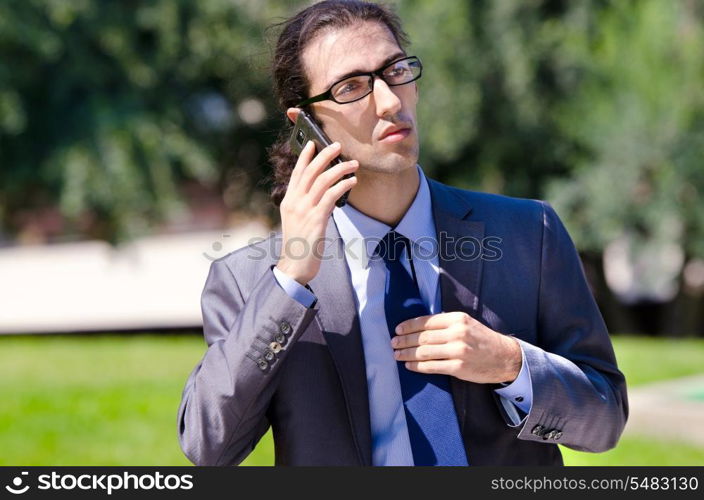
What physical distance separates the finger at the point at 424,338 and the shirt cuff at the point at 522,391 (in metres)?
0.16

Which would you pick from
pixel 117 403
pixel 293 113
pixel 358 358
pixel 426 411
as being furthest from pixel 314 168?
pixel 117 403

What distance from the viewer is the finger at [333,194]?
1800 millimetres

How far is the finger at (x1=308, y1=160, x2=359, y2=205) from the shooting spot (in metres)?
1.81

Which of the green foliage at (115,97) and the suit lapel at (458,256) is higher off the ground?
the green foliage at (115,97)

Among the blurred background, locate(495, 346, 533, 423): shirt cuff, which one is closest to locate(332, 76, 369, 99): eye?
locate(495, 346, 533, 423): shirt cuff

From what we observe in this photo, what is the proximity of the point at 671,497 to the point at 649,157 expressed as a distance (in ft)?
41.4

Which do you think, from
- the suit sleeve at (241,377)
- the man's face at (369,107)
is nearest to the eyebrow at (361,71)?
the man's face at (369,107)

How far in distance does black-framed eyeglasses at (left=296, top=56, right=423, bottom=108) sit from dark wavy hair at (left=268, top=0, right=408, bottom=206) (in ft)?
0.40

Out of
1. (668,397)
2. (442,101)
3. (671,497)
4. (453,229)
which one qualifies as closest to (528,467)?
(671,497)

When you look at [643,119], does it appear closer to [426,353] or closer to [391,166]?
[391,166]

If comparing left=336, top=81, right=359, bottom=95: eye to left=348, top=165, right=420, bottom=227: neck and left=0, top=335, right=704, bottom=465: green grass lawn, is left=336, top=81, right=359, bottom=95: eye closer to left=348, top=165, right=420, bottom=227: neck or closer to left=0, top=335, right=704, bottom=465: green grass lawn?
left=348, top=165, right=420, bottom=227: neck

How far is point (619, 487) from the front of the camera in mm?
1970

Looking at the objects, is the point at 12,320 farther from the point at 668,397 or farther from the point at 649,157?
the point at 668,397

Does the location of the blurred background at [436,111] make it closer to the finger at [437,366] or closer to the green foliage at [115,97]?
the green foliage at [115,97]
